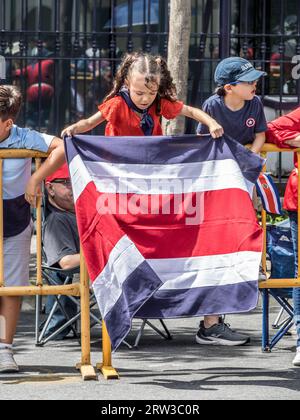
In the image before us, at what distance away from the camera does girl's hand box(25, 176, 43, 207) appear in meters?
7.17

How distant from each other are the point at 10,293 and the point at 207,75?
651cm

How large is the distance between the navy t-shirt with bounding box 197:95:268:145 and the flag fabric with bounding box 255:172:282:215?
10.4 inches

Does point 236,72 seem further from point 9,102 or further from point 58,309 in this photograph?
point 58,309

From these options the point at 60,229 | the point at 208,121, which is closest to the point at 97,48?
the point at 60,229

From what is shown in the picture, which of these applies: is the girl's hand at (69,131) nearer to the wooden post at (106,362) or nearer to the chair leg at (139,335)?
the wooden post at (106,362)

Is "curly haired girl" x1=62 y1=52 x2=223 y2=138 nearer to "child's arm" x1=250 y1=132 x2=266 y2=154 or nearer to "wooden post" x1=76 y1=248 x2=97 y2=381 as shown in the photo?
"child's arm" x1=250 y1=132 x2=266 y2=154

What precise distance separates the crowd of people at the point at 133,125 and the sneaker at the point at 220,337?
0.77 m

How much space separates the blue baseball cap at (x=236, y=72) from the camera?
7.68 m

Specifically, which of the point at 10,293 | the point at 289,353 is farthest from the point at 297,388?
the point at 10,293

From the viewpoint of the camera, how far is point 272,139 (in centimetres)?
757

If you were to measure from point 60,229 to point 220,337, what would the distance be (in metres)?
1.31

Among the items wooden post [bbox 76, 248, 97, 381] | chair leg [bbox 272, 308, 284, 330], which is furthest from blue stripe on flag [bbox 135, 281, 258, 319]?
chair leg [bbox 272, 308, 284, 330]

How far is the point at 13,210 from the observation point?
735 cm
